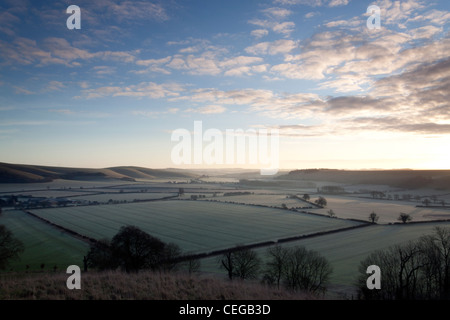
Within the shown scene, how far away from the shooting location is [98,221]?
199 ft

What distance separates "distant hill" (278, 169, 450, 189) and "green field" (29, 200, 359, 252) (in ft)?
269

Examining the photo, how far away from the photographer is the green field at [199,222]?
45812mm

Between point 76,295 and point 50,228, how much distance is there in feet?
169

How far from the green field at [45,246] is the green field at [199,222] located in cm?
411

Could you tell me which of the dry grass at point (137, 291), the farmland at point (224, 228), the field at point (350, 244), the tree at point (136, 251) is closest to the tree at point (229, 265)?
the field at point (350, 244)

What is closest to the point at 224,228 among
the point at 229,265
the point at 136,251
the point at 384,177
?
the point at 136,251

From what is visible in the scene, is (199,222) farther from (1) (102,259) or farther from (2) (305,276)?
(2) (305,276)

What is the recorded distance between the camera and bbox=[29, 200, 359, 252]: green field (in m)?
45.8

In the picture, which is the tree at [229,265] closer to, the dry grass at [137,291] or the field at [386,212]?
the dry grass at [137,291]

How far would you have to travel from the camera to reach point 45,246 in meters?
40.7

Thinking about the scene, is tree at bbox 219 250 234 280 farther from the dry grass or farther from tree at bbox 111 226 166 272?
the dry grass

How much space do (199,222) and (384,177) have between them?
118550mm
